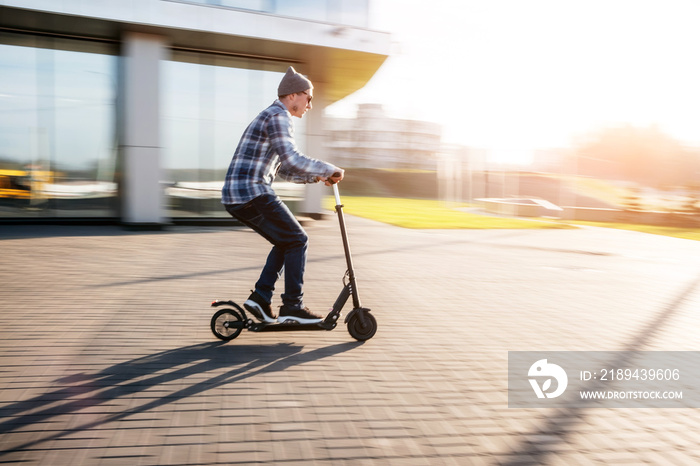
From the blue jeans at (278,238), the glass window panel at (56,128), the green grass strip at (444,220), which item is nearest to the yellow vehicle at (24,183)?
the glass window panel at (56,128)

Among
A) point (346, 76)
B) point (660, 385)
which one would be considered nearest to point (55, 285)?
point (660, 385)

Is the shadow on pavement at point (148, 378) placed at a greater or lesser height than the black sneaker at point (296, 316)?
lesser

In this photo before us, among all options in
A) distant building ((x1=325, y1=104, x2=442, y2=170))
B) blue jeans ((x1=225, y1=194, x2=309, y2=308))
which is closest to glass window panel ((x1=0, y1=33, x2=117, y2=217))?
blue jeans ((x1=225, y1=194, x2=309, y2=308))

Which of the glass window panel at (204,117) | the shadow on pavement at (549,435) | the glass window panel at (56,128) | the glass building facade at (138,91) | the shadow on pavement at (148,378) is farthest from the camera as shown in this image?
the glass window panel at (204,117)

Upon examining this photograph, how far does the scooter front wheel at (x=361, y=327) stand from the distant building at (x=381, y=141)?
149 ft

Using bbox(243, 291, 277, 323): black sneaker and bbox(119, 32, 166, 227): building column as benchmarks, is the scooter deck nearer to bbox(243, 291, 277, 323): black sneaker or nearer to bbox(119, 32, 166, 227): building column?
bbox(243, 291, 277, 323): black sneaker

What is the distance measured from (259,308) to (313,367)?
69 cm

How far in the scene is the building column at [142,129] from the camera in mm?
13109

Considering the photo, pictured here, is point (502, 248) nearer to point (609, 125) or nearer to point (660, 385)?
point (660, 385)

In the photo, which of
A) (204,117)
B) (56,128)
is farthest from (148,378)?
(204,117)

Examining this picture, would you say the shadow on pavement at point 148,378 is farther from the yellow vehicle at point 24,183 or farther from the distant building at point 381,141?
the distant building at point 381,141

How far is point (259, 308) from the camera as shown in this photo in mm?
4539

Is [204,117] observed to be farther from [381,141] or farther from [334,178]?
[381,141]

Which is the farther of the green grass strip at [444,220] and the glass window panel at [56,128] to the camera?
the green grass strip at [444,220]
